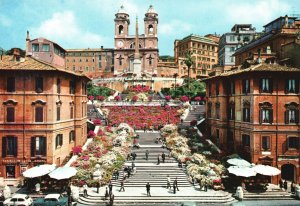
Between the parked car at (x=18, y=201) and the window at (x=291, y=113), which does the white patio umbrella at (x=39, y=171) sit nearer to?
the parked car at (x=18, y=201)

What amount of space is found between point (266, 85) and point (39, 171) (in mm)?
25584

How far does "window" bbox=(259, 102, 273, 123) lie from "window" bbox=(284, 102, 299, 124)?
167cm

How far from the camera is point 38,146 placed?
116ft

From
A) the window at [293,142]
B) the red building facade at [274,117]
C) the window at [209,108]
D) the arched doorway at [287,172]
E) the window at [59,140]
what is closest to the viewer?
the red building facade at [274,117]

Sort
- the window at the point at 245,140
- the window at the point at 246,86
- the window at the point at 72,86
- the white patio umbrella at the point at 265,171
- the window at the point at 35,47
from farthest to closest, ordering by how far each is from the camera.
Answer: the window at the point at 35,47 < the window at the point at 72,86 < the window at the point at 245,140 < the window at the point at 246,86 < the white patio umbrella at the point at 265,171

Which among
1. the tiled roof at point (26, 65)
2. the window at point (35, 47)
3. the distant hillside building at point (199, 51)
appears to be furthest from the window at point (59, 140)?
the distant hillside building at point (199, 51)

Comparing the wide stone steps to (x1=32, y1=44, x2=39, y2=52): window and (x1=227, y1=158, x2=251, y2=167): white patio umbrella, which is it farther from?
(x1=32, y1=44, x2=39, y2=52): window

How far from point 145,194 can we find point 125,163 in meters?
8.84

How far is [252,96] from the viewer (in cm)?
3622

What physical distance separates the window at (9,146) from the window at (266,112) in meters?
26.9

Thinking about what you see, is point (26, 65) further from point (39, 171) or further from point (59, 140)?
point (39, 171)

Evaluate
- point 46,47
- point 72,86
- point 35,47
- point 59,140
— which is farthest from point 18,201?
point 35,47

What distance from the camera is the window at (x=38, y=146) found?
3525 centimetres

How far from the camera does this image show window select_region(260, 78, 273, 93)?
36.3 m
